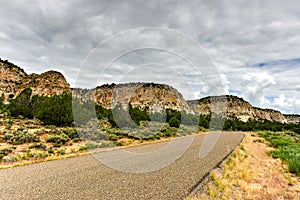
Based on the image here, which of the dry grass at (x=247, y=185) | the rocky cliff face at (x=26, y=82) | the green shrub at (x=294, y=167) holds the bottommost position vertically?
the dry grass at (x=247, y=185)

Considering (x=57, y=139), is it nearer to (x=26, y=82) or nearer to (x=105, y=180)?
(x=105, y=180)

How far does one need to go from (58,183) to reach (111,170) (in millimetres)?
2619

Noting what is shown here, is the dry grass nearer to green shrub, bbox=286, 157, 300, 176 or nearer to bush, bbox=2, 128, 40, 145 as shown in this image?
green shrub, bbox=286, 157, 300, 176

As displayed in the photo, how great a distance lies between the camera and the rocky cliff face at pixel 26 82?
7481 centimetres

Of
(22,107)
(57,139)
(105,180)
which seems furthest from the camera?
(22,107)

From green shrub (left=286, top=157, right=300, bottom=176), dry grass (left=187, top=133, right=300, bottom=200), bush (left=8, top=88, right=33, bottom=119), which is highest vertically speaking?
bush (left=8, top=88, right=33, bottom=119)

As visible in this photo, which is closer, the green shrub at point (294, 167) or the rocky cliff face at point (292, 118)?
the green shrub at point (294, 167)

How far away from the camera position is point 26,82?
266ft

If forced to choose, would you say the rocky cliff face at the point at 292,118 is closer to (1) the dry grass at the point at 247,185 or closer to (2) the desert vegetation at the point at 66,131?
(2) the desert vegetation at the point at 66,131

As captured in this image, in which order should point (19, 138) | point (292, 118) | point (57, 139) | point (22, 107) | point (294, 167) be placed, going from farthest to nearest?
1. point (292, 118)
2. point (22, 107)
3. point (57, 139)
4. point (19, 138)
5. point (294, 167)

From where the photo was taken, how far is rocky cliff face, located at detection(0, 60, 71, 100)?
2945 inches

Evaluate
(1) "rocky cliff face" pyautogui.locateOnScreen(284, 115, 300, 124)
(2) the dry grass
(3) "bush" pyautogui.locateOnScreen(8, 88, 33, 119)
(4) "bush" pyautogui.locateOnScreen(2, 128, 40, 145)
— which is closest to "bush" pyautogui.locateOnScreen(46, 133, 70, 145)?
(4) "bush" pyautogui.locateOnScreen(2, 128, 40, 145)

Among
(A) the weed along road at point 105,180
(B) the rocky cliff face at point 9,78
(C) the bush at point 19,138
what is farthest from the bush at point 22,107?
(B) the rocky cliff face at point 9,78

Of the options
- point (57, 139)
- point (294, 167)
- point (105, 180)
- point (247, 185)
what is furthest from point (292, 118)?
point (105, 180)
